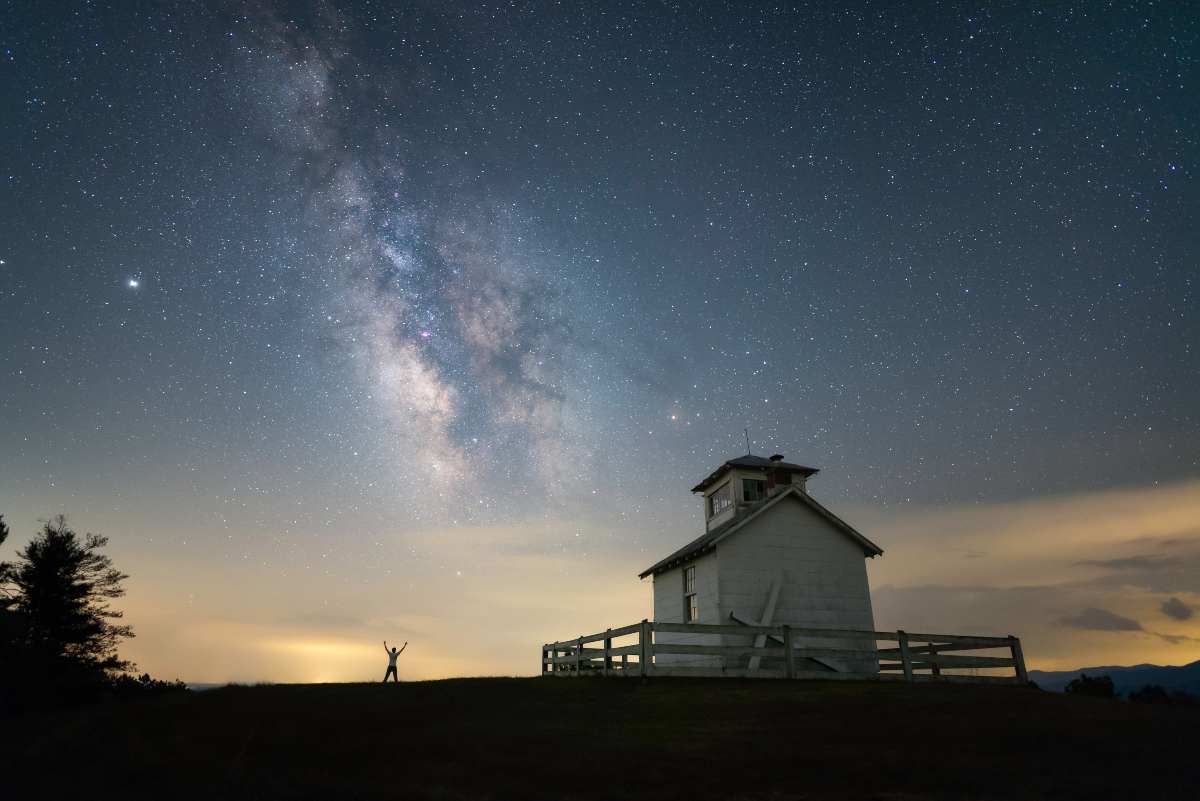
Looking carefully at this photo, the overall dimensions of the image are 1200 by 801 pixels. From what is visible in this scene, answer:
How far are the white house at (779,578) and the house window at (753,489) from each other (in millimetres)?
3975

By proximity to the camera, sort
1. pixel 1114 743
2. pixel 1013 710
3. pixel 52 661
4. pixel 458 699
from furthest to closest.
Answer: pixel 52 661 → pixel 458 699 → pixel 1013 710 → pixel 1114 743

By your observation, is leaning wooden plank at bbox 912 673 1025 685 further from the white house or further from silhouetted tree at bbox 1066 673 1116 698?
silhouetted tree at bbox 1066 673 1116 698

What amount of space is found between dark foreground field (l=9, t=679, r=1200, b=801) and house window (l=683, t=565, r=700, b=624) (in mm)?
10372

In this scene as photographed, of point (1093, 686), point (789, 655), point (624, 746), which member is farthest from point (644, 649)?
point (1093, 686)

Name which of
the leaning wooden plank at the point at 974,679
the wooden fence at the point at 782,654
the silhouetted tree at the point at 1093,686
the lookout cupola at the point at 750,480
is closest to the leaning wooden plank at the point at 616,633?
the wooden fence at the point at 782,654

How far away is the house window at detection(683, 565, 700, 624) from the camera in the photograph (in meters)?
28.0

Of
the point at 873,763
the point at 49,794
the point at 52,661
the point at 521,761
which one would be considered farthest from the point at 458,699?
the point at 52,661

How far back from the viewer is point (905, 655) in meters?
19.8

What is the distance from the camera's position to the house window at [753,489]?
31.9 metres

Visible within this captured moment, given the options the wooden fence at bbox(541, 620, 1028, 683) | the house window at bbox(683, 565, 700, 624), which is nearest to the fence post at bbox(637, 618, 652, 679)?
the wooden fence at bbox(541, 620, 1028, 683)

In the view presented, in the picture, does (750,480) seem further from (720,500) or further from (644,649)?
(644,649)

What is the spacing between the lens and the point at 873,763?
10039 mm

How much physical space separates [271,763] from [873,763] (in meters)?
9.22

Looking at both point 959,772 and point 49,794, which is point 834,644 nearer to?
point 959,772
